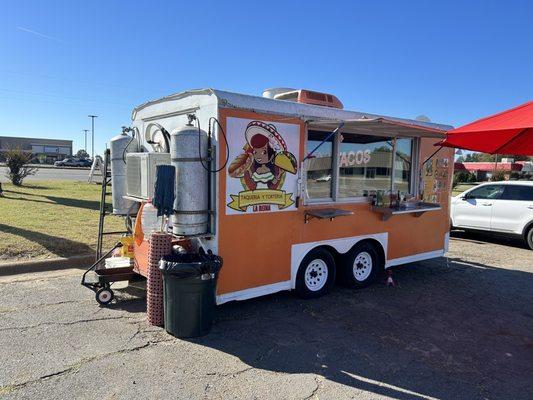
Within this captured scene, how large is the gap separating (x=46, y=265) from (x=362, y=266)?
4.85 metres

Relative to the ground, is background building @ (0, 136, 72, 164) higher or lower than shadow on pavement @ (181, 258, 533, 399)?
higher

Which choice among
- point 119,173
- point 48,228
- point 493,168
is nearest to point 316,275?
point 119,173

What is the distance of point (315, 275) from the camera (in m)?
5.87

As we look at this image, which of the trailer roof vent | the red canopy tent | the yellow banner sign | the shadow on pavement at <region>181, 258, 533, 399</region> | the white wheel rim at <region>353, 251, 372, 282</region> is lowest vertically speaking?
the shadow on pavement at <region>181, 258, 533, 399</region>

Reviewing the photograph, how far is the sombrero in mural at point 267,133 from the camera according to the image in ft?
16.2

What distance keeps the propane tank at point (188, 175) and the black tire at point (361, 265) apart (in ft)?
8.33

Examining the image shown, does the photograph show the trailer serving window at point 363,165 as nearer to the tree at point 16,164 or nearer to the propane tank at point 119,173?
the propane tank at point 119,173

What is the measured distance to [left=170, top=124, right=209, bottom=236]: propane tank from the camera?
453 centimetres

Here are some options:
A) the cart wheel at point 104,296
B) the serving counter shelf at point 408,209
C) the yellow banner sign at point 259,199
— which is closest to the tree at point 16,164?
the cart wheel at point 104,296

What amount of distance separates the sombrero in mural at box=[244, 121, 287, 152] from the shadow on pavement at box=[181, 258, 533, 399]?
2.03m

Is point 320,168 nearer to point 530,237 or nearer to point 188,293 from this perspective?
point 188,293

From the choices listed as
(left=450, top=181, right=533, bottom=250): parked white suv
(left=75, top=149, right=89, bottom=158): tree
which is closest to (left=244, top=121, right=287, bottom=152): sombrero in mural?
(left=450, top=181, right=533, bottom=250): parked white suv

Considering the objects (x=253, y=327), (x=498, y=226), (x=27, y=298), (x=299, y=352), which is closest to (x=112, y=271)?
(x=27, y=298)

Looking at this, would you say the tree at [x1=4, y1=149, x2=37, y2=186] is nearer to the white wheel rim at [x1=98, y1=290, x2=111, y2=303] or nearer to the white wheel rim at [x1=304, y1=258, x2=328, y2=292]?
the white wheel rim at [x1=98, y1=290, x2=111, y2=303]
